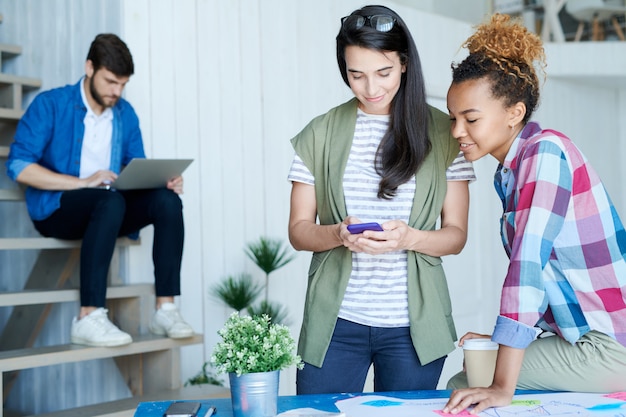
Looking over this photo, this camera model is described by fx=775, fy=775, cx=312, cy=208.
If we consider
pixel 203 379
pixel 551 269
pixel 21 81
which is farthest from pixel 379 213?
pixel 21 81

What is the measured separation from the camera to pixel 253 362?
4.06 feet

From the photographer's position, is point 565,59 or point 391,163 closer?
point 391,163

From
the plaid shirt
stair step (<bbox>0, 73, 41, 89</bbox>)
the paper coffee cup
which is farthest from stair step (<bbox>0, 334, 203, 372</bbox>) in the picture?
the plaid shirt

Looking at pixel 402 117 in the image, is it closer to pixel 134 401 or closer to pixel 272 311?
pixel 134 401

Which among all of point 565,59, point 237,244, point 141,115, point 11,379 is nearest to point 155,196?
point 141,115

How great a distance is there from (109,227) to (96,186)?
0.21 m

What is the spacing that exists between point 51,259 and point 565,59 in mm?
4052

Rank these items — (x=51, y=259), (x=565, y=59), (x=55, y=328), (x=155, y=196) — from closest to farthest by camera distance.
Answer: (x=155, y=196) < (x=51, y=259) < (x=55, y=328) < (x=565, y=59)

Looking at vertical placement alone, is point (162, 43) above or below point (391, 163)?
above

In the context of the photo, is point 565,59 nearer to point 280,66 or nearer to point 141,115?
point 280,66

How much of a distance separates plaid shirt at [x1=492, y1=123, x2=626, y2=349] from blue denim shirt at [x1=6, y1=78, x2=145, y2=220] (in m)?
2.05

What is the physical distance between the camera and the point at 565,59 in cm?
573

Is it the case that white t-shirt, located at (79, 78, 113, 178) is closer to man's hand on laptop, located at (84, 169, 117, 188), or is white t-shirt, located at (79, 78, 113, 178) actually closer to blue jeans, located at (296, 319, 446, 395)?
man's hand on laptop, located at (84, 169, 117, 188)

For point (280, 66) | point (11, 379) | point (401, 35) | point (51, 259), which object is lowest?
point (11, 379)
